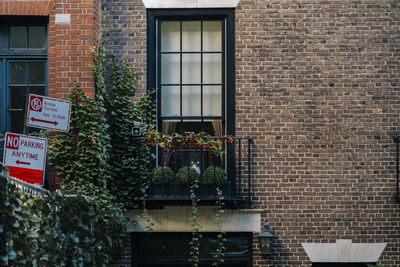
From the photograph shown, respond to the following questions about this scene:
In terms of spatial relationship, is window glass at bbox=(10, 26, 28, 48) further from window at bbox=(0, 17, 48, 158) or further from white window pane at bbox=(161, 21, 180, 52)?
white window pane at bbox=(161, 21, 180, 52)

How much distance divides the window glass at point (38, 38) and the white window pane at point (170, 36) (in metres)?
2.00

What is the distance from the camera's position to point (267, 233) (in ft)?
29.3

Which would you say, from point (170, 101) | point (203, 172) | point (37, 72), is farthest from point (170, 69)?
point (37, 72)

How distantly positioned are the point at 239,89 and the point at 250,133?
76 centimetres

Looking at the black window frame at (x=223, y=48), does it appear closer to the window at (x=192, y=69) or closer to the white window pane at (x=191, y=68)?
the window at (x=192, y=69)

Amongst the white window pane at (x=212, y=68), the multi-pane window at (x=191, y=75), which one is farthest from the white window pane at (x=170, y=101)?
the white window pane at (x=212, y=68)

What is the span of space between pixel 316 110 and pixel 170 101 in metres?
2.47

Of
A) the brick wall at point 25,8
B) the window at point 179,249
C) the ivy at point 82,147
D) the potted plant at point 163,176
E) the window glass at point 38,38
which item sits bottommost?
the window at point 179,249

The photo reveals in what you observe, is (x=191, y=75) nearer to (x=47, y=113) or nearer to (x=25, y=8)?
(x=25, y=8)

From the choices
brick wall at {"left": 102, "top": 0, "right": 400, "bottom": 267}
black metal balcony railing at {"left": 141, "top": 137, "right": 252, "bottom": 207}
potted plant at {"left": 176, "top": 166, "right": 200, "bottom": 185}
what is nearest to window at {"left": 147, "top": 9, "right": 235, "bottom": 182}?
black metal balcony railing at {"left": 141, "top": 137, "right": 252, "bottom": 207}

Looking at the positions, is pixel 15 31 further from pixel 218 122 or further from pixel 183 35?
pixel 218 122

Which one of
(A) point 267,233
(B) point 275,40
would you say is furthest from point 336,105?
(A) point 267,233

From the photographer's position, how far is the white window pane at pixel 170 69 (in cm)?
963

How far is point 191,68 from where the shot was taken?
31.6ft
